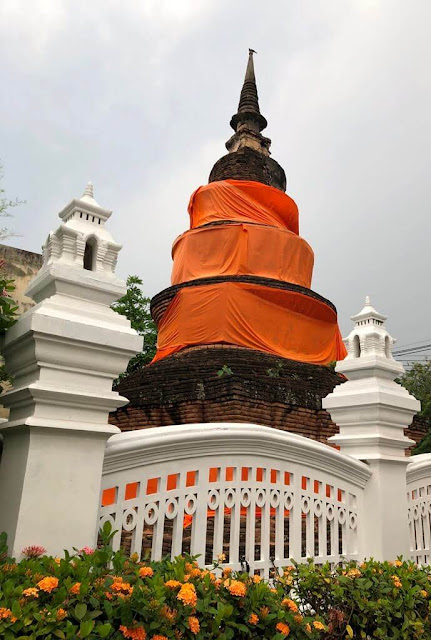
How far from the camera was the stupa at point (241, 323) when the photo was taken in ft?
33.2

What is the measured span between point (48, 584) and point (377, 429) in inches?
120

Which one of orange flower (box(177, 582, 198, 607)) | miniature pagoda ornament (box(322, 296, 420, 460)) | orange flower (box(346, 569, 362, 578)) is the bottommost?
orange flower (box(177, 582, 198, 607))

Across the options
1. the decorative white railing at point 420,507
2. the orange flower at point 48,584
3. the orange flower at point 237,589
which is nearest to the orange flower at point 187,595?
the orange flower at point 237,589

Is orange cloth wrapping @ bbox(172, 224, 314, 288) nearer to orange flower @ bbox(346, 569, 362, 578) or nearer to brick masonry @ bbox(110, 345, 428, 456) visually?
brick masonry @ bbox(110, 345, 428, 456)

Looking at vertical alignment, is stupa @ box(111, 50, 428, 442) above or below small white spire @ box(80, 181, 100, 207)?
above

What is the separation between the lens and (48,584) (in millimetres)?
1966

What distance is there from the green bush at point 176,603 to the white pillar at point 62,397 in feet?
0.59

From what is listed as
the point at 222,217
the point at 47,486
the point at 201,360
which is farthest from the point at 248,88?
the point at 47,486

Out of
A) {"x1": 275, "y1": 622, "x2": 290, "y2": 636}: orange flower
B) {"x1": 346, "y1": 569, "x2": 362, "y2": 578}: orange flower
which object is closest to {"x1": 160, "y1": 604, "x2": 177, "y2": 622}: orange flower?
{"x1": 275, "y1": 622, "x2": 290, "y2": 636}: orange flower

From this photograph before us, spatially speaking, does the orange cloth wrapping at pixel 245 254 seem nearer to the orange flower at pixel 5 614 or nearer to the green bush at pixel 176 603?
the green bush at pixel 176 603

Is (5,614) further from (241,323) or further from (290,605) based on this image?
(241,323)

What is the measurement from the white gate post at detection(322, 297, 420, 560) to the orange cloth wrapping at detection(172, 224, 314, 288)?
1061cm

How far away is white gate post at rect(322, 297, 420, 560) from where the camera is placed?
4234 mm

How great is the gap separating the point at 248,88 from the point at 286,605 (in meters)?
23.9
